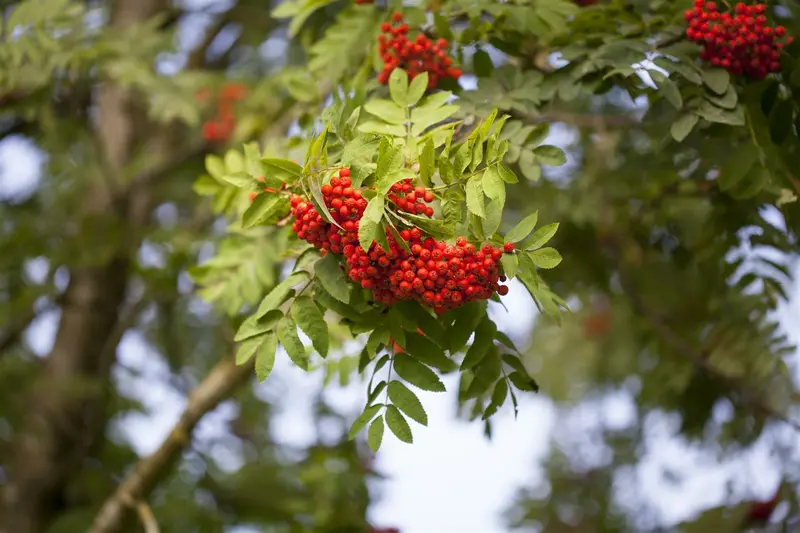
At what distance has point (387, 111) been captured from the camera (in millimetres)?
1387

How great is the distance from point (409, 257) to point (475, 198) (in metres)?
0.13

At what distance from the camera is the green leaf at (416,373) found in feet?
4.27

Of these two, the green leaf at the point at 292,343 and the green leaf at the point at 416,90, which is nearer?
the green leaf at the point at 292,343

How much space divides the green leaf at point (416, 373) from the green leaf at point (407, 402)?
0.06 ft

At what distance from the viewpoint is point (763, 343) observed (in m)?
2.25

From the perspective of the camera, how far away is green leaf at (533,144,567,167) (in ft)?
4.66

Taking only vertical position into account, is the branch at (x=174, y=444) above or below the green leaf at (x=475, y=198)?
below

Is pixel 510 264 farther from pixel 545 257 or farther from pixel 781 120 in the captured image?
pixel 781 120

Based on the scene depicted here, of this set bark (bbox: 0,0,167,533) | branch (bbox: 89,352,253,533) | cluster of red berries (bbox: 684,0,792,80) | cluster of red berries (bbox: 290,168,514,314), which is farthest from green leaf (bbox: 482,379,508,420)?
bark (bbox: 0,0,167,533)

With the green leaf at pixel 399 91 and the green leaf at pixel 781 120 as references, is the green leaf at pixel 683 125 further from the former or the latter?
the green leaf at pixel 399 91

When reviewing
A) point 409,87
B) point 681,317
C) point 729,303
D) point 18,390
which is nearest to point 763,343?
point 729,303

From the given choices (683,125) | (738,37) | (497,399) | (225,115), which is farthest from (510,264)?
(225,115)

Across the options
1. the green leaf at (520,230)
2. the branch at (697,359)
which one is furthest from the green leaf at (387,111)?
the branch at (697,359)

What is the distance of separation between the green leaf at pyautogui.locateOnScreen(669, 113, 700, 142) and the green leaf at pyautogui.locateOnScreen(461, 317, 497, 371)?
48cm
